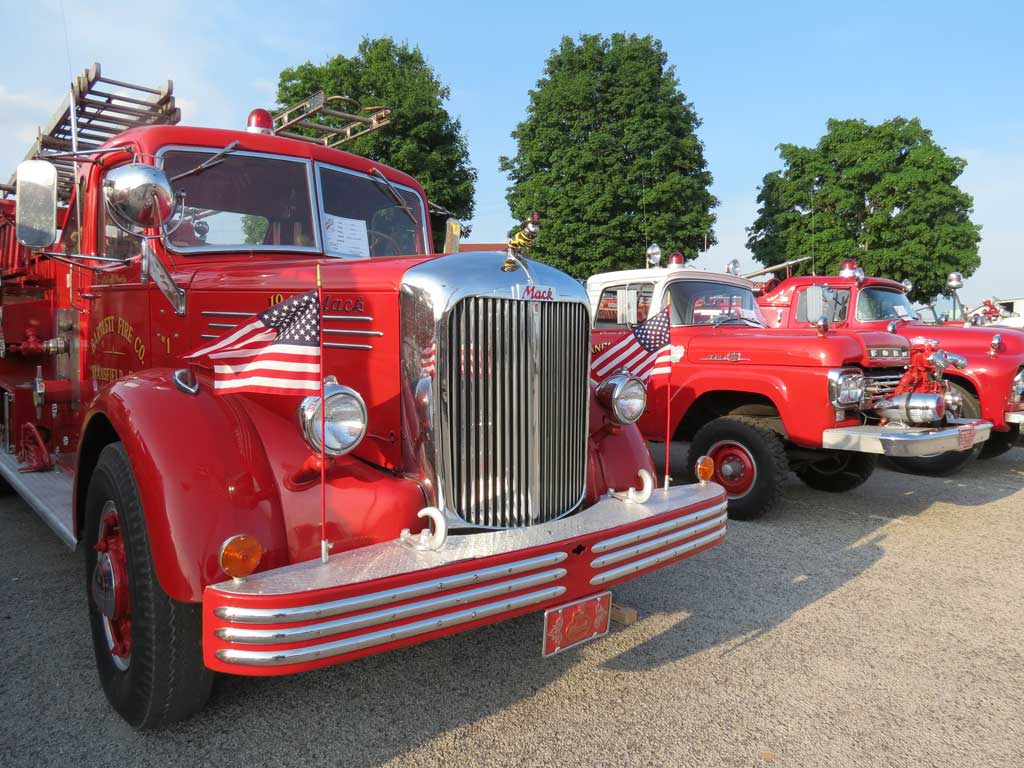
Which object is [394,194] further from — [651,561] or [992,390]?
[992,390]

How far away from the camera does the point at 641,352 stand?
11.2 ft

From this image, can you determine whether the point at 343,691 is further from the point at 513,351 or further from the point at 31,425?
the point at 31,425

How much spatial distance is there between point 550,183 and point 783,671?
21563 millimetres

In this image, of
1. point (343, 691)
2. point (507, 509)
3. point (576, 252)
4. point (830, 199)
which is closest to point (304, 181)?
point (507, 509)

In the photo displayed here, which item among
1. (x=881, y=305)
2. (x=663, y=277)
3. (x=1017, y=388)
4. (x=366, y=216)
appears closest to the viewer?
(x=366, y=216)

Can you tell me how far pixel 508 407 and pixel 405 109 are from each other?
66.8 ft

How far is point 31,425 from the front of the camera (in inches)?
173

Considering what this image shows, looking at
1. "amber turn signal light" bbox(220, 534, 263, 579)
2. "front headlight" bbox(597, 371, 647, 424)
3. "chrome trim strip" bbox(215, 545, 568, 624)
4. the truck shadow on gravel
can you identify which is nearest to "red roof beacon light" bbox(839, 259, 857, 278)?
the truck shadow on gravel

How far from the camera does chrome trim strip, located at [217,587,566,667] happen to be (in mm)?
1853

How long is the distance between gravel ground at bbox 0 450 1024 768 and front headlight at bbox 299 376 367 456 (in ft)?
3.44

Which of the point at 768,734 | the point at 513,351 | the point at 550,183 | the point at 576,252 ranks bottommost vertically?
the point at 768,734

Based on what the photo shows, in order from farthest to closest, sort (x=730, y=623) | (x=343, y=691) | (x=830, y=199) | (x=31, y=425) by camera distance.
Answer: (x=830, y=199), (x=31, y=425), (x=730, y=623), (x=343, y=691)

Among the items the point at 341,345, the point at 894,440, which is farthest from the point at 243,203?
the point at 894,440

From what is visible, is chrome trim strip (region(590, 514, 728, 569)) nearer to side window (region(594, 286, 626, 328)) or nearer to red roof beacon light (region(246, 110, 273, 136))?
red roof beacon light (region(246, 110, 273, 136))
